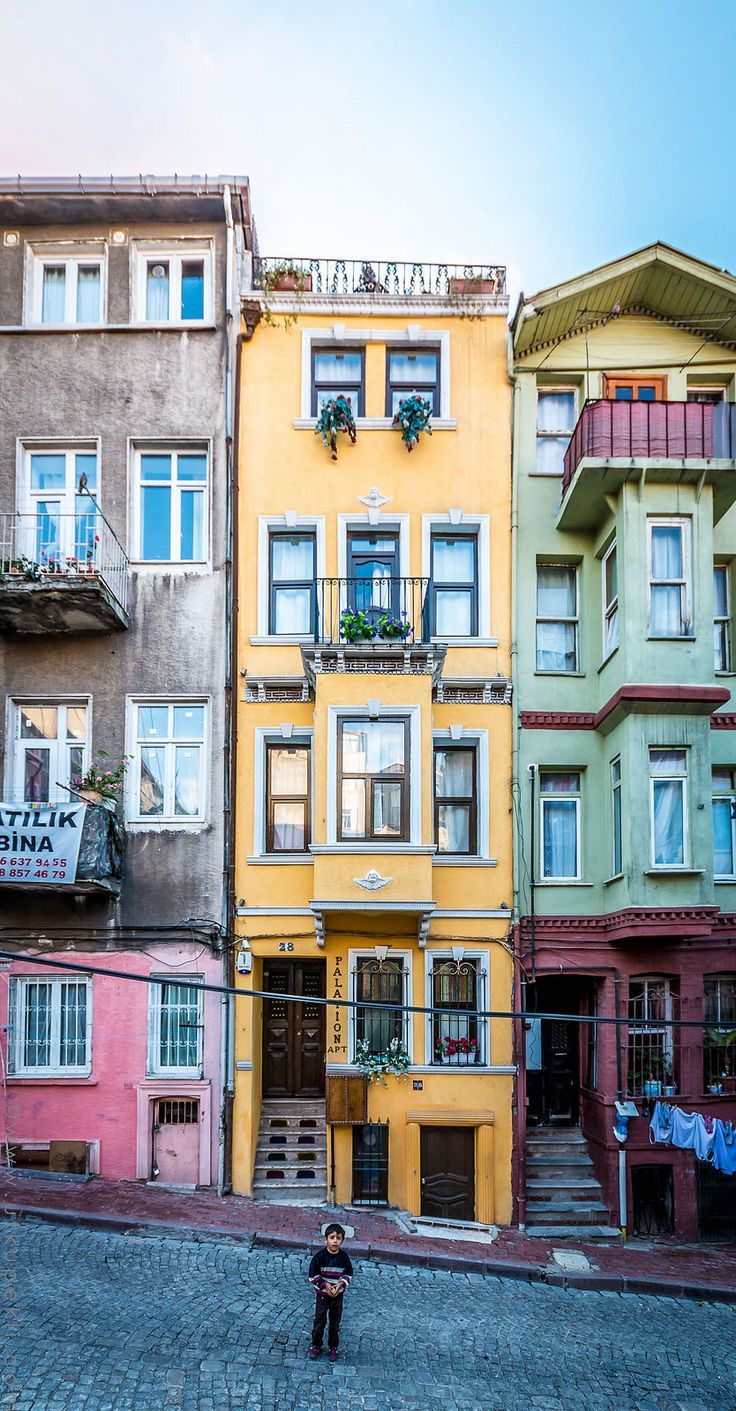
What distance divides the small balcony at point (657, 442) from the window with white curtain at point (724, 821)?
4826 mm

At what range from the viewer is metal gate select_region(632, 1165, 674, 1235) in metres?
14.1

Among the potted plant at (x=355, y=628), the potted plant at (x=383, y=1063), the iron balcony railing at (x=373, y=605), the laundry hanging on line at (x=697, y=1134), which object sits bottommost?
the laundry hanging on line at (x=697, y=1134)

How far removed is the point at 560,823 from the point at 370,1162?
6.08 meters

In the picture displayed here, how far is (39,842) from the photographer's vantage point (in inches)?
538

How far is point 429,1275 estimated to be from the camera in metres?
11.5

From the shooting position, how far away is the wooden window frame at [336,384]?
1597cm

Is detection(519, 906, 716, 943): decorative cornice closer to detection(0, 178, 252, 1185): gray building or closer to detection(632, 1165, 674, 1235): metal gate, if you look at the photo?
detection(632, 1165, 674, 1235): metal gate

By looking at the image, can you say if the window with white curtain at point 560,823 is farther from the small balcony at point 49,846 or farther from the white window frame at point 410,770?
the small balcony at point 49,846

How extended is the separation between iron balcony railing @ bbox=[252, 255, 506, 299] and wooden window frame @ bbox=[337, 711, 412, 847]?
730 cm

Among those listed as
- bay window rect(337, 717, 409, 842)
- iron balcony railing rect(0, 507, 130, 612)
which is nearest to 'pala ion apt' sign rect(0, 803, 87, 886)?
iron balcony railing rect(0, 507, 130, 612)

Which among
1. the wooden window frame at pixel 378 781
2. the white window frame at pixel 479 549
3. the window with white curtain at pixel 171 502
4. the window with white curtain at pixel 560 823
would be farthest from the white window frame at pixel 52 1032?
the white window frame at pixel 479 549

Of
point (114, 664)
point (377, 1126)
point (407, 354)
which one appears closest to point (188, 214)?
point (407, 354)

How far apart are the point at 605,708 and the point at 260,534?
6.30 meters

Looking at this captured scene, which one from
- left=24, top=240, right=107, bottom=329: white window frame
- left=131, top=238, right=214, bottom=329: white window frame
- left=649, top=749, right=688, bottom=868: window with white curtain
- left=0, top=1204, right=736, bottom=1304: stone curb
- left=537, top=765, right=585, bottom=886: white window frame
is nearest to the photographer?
left=0, top=1204, right=736, bottom=1304: stone curb
